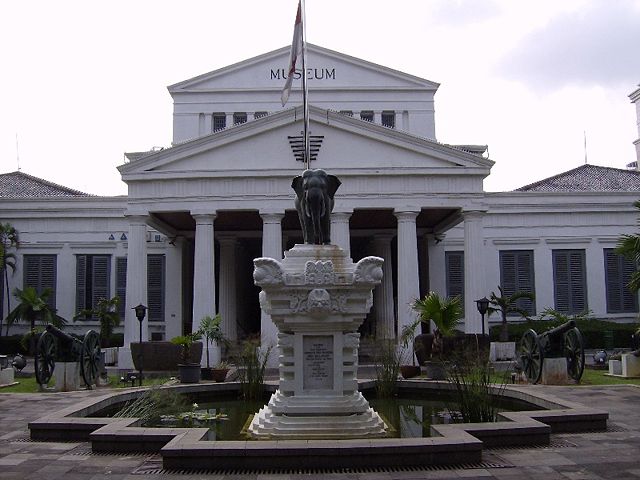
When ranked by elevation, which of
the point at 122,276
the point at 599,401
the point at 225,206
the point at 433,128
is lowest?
the point at 599,401

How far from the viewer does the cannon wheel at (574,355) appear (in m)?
20.0

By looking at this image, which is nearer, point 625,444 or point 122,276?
point 625,444

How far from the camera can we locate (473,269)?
30516 millimetres

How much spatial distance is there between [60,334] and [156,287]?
1834 cm

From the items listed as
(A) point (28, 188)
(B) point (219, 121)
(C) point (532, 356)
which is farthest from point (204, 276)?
(A) point (28, 188)

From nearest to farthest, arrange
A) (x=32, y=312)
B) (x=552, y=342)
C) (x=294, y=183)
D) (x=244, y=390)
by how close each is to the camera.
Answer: (x=294, y=183) < (x=244, y=390) < (x=552, y=342) < (x=32, y=312)

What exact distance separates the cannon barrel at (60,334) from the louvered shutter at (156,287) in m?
17.2

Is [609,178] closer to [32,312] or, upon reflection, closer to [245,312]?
[245,312]

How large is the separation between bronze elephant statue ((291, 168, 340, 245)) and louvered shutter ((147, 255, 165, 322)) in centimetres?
2697

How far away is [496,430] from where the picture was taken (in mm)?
10445

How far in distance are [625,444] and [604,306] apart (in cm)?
2866

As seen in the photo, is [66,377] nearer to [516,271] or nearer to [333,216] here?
[333,216]

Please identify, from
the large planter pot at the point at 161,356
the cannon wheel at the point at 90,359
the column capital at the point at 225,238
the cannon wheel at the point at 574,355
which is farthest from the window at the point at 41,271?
the cannon wheel at the point at 574,355

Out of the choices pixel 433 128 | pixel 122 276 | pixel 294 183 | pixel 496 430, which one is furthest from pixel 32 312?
pixel 496 430
